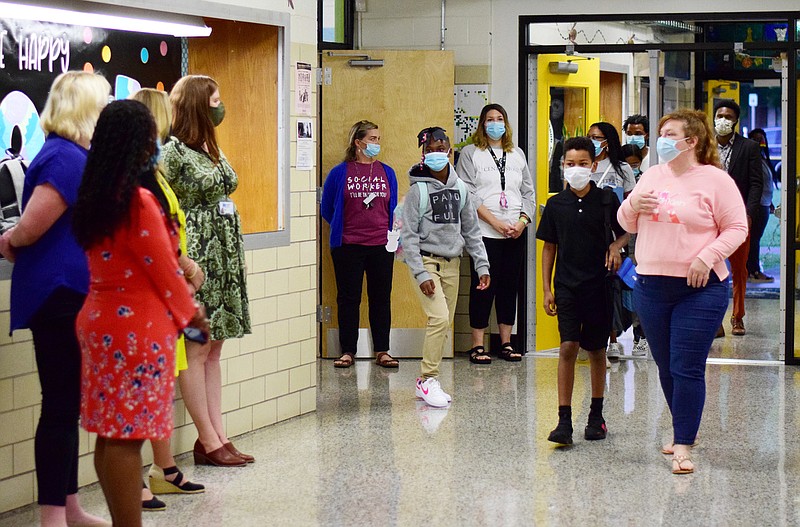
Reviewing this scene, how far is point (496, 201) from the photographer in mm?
7738

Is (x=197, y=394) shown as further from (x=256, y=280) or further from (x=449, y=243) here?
(x=449, y=243)

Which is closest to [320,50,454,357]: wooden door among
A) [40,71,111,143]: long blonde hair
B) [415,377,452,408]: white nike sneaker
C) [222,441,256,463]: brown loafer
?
[415,377,452,408]: white nike sneaker

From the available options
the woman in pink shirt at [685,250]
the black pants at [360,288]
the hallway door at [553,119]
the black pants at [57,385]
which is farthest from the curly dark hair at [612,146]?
the black pants at [57,385]

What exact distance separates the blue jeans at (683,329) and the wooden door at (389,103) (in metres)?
3.17

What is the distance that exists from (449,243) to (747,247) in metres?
3.44

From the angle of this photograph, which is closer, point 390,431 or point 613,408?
point 390,431

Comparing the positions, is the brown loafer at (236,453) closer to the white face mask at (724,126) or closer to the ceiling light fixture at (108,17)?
the ceiling light fixture at (108,17)

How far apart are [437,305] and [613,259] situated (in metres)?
1.29

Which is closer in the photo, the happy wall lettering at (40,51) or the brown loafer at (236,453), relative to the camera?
the happy wall lettering at (40,51)

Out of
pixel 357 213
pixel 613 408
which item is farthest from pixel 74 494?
pixel 357 213

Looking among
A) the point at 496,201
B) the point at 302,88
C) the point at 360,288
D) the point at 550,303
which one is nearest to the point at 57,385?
the point at 550,303

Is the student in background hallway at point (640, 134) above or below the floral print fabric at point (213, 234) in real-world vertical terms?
above

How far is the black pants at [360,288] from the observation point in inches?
300

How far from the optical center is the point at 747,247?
882cm
